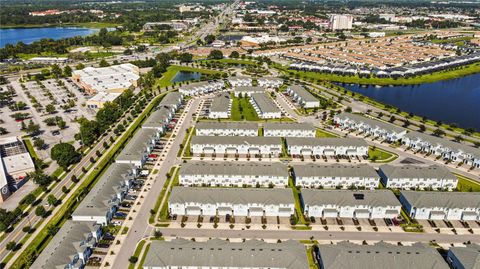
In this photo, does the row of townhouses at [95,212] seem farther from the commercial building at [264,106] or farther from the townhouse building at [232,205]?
the commercial building at [264,106]

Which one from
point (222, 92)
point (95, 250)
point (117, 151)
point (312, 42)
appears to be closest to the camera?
point (95, 250)

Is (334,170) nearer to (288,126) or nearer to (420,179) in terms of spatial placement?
(420,179)

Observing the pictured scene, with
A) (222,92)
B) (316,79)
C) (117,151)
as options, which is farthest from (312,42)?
(117,151)

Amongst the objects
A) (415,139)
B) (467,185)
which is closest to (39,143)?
(415,139)

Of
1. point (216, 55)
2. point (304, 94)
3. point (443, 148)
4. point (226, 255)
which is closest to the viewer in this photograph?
point (226, 255)

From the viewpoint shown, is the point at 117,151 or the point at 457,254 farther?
the point at 117,151

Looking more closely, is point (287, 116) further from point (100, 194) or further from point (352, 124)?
point (100, 194)
